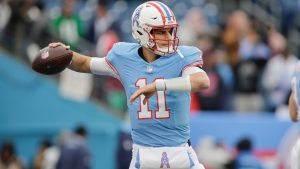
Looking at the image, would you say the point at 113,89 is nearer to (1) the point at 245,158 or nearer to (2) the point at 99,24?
(2) the point at 99,24

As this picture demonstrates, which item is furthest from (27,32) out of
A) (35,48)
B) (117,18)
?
(117,18)

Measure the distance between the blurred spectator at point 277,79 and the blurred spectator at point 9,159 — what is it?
3.82 meters

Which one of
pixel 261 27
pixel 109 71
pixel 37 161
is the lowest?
pixel 37 161

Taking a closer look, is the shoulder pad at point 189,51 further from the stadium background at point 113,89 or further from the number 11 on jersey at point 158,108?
the stadium background at point 113,89

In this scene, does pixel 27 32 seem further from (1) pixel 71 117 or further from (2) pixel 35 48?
(1) pixel 71 117

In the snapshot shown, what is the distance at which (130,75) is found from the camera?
8734mm

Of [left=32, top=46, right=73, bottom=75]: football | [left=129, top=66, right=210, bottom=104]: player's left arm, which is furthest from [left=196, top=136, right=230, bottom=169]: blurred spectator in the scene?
[left=129, top=66, right=210, bottom=104]: player's left arm

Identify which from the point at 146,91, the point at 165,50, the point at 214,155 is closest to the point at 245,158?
the point at 214,155

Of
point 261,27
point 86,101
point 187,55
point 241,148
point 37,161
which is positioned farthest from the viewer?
point 261,27

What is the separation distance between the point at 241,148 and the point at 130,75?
4841mm

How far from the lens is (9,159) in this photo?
1531 cm

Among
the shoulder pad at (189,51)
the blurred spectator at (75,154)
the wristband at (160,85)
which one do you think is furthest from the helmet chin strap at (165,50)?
the blurred spectator at (75,154)

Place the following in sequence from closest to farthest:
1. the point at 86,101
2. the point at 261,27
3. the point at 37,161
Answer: the point at 37,161 → the point at 86,101 → the point at 261,27

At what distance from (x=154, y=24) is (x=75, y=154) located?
18.1 feet
